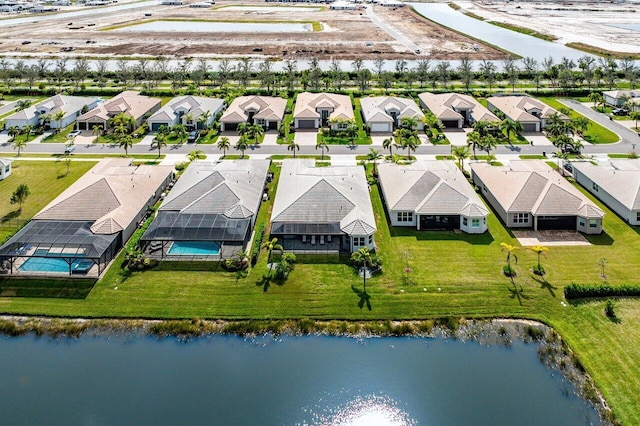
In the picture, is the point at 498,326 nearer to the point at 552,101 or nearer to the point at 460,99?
the point at 460,99

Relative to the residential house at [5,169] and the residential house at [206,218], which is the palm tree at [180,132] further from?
the residential house at [5,169]

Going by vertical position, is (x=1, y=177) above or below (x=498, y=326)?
above

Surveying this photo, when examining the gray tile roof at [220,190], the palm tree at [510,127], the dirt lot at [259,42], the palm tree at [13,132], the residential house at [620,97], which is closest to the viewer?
the gray tile roof at [220,190]

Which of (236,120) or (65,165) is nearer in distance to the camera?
(65,165)

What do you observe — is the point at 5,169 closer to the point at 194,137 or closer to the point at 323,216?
the point at 194,137

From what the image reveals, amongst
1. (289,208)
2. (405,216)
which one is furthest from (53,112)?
(405,216)

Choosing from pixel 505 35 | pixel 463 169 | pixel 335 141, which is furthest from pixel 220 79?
pixel 505 35

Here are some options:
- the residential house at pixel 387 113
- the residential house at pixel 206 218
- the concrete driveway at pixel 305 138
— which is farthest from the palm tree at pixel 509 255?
the concrete driveway at pixel 305 138
